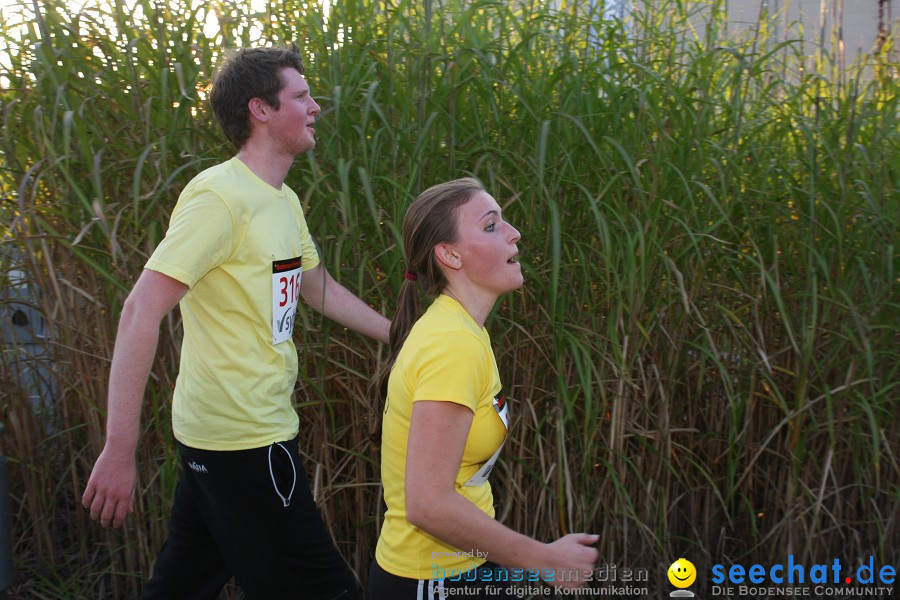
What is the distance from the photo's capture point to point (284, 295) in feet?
6.97

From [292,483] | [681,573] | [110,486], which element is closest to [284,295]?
[292,483]

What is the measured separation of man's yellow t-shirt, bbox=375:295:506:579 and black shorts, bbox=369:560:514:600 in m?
0.01

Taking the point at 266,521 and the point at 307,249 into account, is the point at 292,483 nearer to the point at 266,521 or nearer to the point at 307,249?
the point at 266,521

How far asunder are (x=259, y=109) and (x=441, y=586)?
122cm

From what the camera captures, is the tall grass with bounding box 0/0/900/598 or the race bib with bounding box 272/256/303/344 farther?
the tall grass with bounding box 0/0/900/598

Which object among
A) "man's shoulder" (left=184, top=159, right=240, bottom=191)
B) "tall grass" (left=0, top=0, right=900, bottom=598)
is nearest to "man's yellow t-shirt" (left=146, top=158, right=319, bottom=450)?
"man's shoulder" (left=184, top=159, right=240, bottom=191)

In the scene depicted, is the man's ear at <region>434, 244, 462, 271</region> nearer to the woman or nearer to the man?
the woman

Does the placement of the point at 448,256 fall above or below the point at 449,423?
above

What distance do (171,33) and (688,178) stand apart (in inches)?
68.6

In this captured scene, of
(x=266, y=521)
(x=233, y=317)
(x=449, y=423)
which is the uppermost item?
(x=233, y=317)

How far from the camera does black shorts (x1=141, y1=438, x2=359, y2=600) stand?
2.04 m

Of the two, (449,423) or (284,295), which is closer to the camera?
(449,423)

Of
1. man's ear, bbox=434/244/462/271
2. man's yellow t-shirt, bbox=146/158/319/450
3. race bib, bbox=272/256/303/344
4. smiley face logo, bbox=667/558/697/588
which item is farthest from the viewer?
smiley face logo, bbox=667/558/697/588

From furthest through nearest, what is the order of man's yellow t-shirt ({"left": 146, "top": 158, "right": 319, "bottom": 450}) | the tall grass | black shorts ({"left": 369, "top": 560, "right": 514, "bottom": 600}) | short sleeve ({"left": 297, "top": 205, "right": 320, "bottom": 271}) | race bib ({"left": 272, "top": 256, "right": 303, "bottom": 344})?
the tall grass → short sleeve ({"left": 297, "top": 205, "right": 320, "bottom": 271}) → race bib ({"left": 272, "top": 256, "right": 303, "bottom": 344}) → man's yellow t-shirt ({"left": 146, "top": 158, "right": 319, "bottom": 450}) → black shorts ({"left": 369, "top": 560, "right": 514, "bottom": 600})
